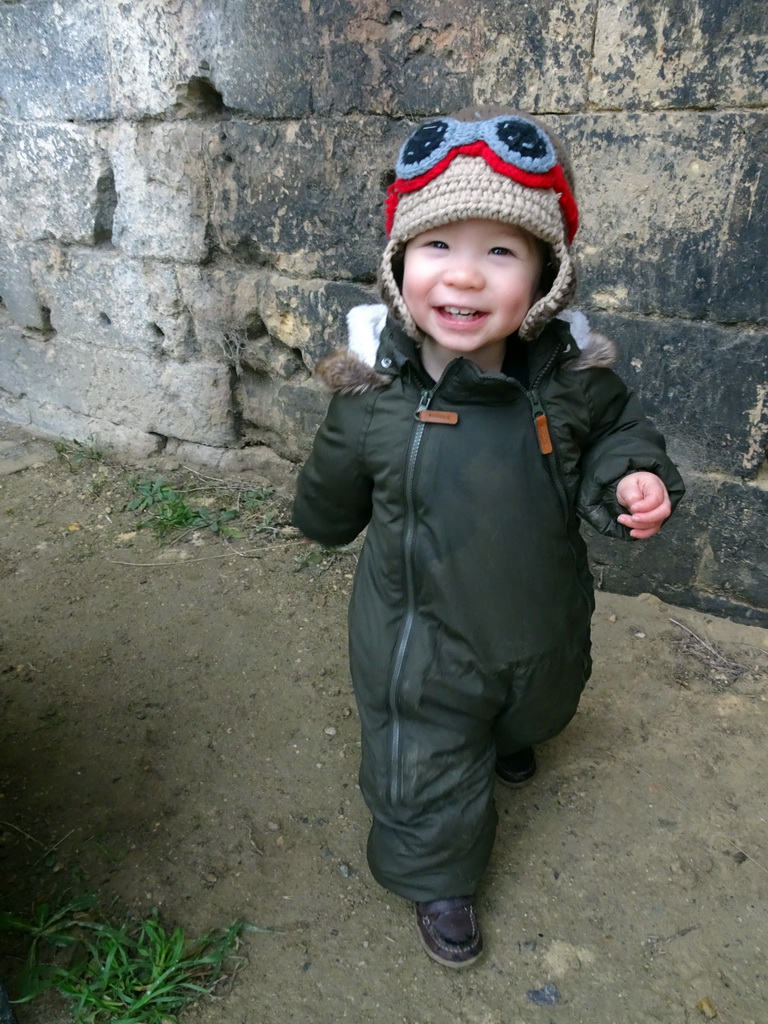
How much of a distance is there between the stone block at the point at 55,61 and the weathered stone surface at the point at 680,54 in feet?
6.71


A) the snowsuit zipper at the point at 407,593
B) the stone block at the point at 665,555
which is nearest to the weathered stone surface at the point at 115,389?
the stone block at the point at 665,555

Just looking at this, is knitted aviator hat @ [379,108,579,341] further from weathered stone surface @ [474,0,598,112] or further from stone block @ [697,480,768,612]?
stone block @ [697,480,768,612]

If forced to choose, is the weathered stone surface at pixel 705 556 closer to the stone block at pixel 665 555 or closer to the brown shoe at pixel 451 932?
the stone block at pixel 665 555

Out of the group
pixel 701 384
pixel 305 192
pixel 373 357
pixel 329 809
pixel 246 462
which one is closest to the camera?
pixel 373 357

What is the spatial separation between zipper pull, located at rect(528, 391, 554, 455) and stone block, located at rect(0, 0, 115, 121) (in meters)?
2.64

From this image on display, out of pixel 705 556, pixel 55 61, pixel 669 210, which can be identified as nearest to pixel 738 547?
pixel 705 556

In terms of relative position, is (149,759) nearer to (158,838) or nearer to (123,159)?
(158,838)

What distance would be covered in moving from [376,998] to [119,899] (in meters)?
0.63

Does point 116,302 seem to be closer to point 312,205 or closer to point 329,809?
point 312,205

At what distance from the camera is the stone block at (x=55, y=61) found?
10.1 feet

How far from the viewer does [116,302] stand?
11.4 feet

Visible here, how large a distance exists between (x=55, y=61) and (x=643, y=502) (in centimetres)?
318

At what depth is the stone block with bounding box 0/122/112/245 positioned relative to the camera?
10.8 ft

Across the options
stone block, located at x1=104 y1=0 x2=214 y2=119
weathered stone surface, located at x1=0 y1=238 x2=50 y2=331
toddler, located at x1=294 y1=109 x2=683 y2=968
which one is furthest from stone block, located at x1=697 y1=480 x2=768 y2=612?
weathered stone surface, located at x1=0 y1=238 x2=50 y2=331
